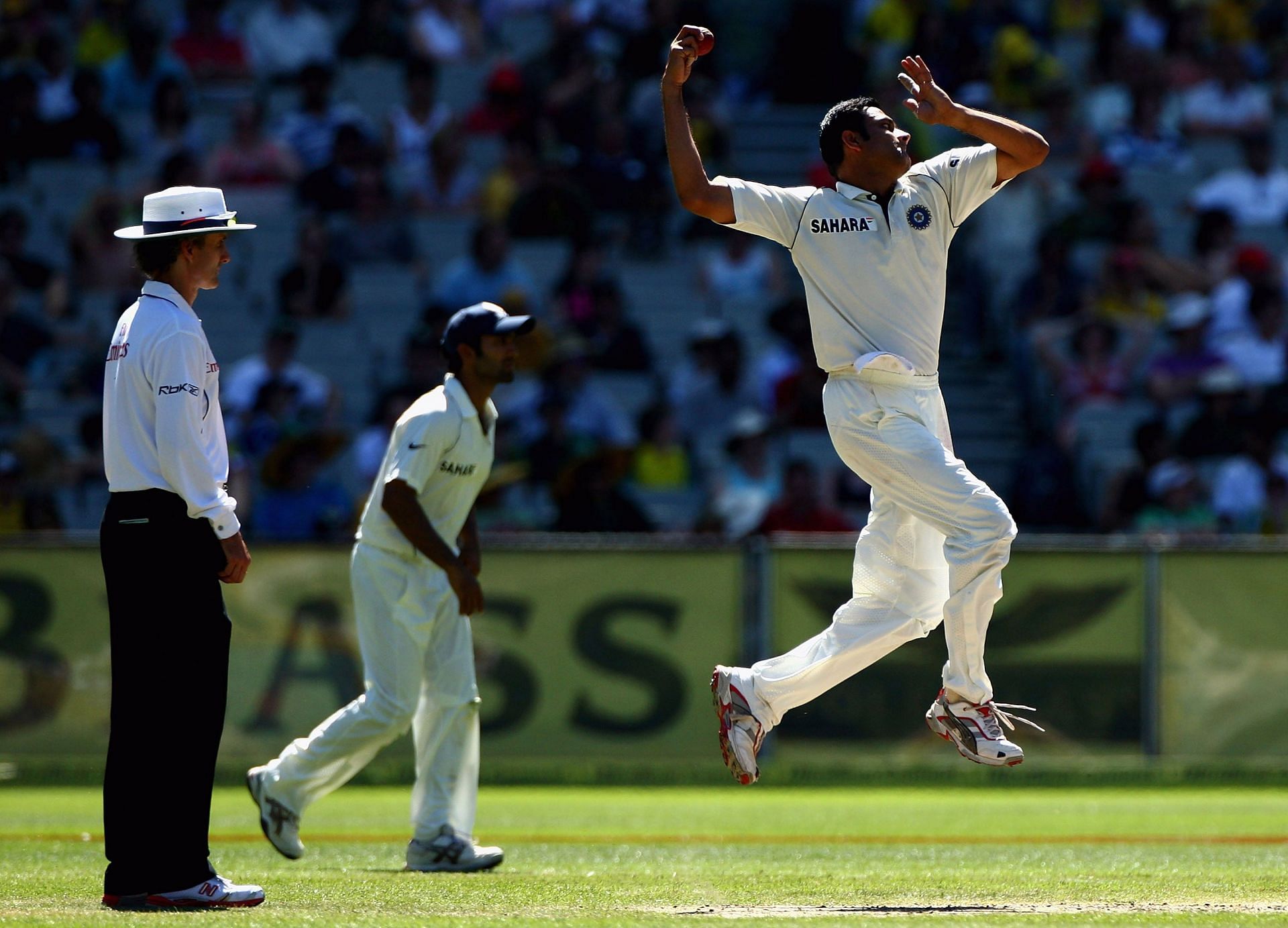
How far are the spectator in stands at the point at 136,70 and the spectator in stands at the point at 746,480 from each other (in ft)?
24.2

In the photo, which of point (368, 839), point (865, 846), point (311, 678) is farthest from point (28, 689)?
point (865, 846)

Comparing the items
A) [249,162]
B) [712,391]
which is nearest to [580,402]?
[712,391]

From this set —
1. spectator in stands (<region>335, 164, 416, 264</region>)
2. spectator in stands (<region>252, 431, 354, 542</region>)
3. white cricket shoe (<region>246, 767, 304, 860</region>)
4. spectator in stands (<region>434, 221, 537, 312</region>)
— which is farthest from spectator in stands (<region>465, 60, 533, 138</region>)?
white cricket shoe (<region>246, 767, 304, 860</region>)

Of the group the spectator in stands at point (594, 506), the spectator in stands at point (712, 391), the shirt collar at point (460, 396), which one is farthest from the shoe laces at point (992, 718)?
the spectator in stands at point (712, 391)

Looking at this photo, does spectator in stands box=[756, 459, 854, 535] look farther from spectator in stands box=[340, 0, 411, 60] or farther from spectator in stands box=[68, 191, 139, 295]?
spectator in stands box=[340, 0, 411, 60]

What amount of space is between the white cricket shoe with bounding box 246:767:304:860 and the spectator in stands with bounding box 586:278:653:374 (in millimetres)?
9013

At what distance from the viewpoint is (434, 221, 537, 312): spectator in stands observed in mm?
17203

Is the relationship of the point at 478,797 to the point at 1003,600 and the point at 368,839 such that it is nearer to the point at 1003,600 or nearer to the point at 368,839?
the point at 368,839

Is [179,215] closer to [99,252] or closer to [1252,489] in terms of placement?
[1252,489]

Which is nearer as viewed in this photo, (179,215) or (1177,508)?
(179,215)

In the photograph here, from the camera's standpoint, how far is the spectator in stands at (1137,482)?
15609mm

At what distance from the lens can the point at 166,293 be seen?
6.81 meters

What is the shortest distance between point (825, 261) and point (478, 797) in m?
6.37

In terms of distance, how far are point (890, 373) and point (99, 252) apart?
1242 cm
